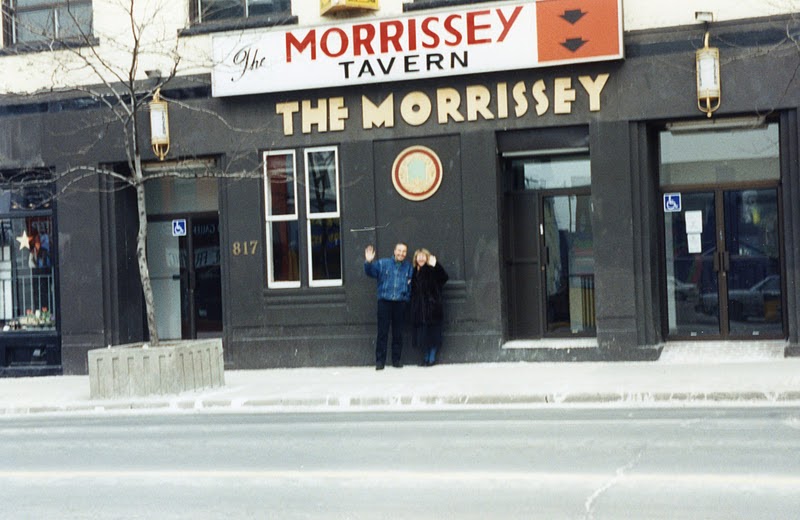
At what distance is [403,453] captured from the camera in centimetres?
971

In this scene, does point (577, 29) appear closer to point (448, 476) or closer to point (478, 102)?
point (478, 102)

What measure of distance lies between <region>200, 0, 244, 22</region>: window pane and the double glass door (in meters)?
7.41

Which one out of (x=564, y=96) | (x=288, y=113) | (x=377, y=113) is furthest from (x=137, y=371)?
(x=564, y=96)

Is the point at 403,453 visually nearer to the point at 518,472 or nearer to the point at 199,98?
the point at 518,472

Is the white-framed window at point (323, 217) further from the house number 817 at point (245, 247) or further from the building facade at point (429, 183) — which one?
the house number 817 at point (245, 247)

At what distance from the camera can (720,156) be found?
55.2 feet

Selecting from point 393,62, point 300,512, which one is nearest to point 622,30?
point 393,62

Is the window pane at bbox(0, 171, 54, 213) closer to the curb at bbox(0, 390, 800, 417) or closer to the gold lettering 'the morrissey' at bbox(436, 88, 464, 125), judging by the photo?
the curb at bbox(0, 390, 800, 417)

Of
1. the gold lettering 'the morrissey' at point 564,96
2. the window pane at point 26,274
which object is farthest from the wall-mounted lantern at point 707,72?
the window pane at point 26,274

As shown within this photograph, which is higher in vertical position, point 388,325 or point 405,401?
point 388,325

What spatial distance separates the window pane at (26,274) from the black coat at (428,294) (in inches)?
259

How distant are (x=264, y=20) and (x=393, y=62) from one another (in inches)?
91.2

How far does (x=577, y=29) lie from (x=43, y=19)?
363 inches

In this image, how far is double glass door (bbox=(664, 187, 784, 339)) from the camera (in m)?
16.7
